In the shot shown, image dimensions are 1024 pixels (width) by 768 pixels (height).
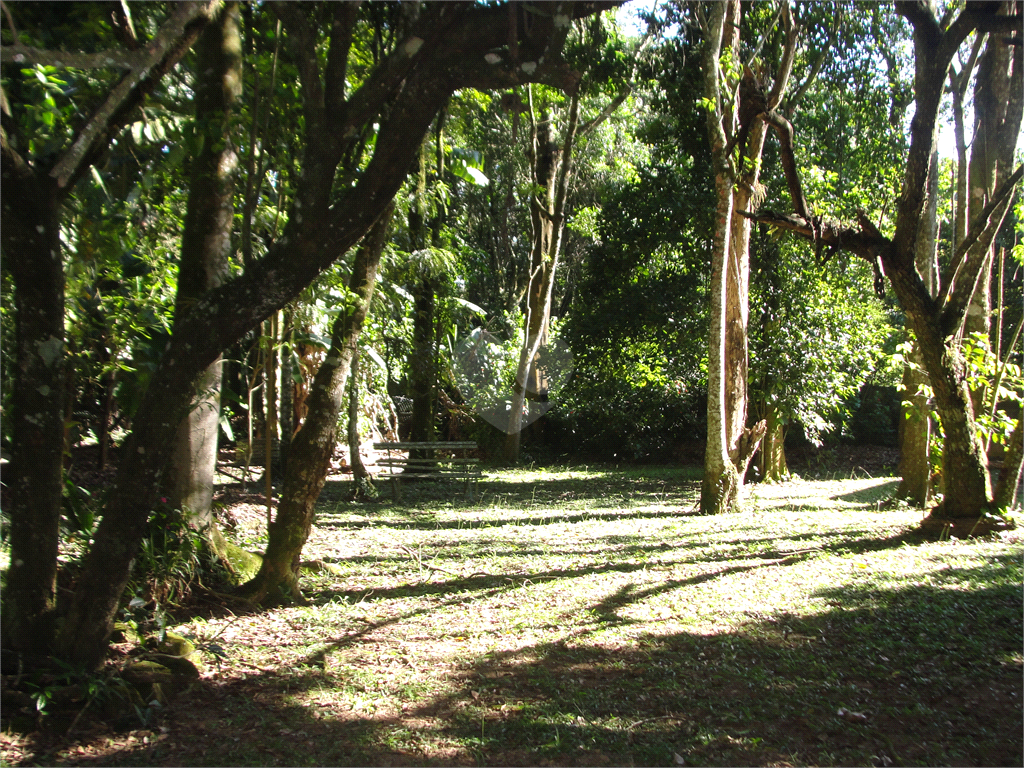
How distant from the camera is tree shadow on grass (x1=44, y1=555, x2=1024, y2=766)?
3.38 meters

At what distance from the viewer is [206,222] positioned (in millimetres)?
→ 5551

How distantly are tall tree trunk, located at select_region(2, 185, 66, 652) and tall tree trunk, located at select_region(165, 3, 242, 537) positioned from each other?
1.60 m

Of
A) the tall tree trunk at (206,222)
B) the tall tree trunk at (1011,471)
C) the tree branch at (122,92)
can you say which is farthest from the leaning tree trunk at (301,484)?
the tall tree trunk at (1011,471)

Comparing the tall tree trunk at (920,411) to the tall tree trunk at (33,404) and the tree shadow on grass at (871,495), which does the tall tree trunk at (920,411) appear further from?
the tall tree trunk at (33,404)

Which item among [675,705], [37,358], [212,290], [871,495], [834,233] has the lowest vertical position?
[675,705]

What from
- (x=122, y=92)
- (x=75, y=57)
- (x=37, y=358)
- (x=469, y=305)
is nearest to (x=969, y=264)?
(x=122, y=92)

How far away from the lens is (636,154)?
78.9 ft

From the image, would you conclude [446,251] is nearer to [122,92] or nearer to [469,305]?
[469,305]

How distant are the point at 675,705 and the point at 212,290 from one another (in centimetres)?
318

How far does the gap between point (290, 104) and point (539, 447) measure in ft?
48.6

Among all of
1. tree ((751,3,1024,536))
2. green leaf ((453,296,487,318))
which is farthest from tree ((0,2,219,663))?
green leaf ((453,296,487,318))

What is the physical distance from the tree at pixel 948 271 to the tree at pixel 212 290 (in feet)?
14.1

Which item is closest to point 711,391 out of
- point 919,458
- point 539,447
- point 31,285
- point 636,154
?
point 919,458

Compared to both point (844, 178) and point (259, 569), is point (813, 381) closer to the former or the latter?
point (844, 178)
